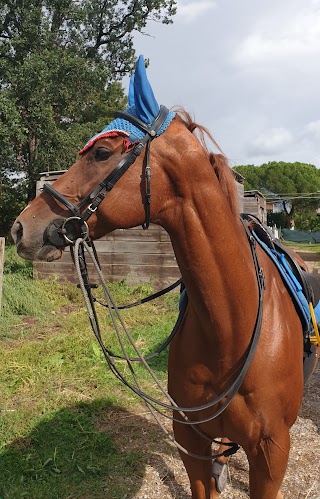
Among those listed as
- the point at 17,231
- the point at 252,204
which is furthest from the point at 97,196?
the point at 252,204

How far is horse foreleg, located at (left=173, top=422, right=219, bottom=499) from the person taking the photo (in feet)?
7.52

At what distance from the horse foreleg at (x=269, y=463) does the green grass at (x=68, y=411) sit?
142cm

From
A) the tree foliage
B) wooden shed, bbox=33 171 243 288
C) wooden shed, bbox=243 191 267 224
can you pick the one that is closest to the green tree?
wooden shed, bbox=33 171 243 288

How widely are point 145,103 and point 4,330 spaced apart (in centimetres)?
574

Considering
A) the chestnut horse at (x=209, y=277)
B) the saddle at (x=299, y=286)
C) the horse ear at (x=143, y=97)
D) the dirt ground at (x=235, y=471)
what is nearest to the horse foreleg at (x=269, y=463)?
the chestnut horse at (x=209, y=277)

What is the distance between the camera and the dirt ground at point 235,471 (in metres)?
3.06

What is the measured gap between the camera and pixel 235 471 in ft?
11.0

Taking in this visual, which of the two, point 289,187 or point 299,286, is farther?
point 289,187

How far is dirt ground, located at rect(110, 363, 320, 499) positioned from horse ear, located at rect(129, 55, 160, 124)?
2.85 m

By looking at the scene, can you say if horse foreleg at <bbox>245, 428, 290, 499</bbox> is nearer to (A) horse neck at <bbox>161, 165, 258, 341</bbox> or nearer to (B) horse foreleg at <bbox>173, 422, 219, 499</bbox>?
(B) horse foreleg at <bbox>173, 422, 219, 499</bbox>

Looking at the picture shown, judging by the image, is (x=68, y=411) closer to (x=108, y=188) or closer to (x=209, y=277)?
(x=209, y=277)

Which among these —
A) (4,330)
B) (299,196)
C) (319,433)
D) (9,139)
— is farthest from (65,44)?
(299,196)

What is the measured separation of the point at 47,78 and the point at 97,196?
13864mm

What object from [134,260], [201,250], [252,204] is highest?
[252,204]
